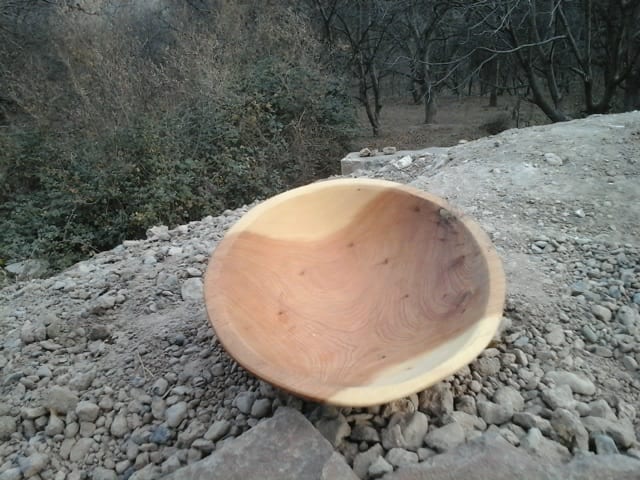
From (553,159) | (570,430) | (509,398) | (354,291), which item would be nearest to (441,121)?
(553,159)

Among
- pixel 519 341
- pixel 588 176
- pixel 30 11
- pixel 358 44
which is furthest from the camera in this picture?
pixel 358 44

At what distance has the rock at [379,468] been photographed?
100 centimetres

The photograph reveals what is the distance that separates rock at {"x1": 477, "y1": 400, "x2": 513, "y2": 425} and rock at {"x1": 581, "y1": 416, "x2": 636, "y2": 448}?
0.18m

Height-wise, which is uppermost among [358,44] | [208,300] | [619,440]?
[358,44]

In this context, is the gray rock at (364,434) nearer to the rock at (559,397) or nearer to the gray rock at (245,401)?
the gray rock at (245,401)

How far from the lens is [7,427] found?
1253 millimetres

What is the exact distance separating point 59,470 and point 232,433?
1.51 feet

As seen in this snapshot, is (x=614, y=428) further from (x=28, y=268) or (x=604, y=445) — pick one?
(x=28, y=268)

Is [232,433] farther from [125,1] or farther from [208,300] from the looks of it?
[125,1]

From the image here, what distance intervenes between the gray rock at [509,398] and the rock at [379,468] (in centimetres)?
39

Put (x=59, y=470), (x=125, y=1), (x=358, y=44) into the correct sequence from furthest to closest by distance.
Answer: (x=358, y=44) < (x=125, y=1) < (x=59, y=470)

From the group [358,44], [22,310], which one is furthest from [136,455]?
[358,44]

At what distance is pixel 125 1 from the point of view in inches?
236

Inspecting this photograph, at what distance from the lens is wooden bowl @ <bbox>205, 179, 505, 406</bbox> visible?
1015 millimetres
